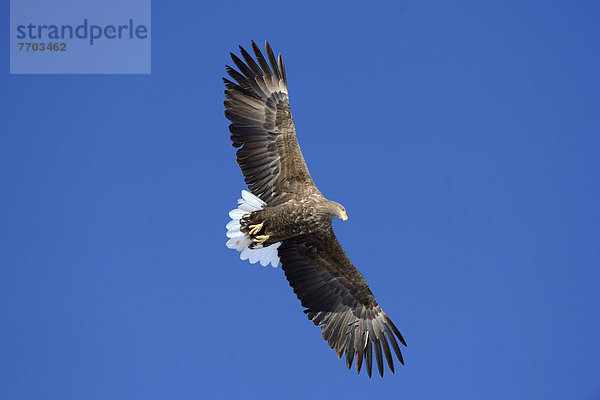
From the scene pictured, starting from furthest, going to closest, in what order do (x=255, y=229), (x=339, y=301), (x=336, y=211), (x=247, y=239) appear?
(x=339, y=301)
(x=247, y=239)
(x=255, y=229)
(x=336, y=211)

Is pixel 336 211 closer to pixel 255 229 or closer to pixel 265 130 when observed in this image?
pixel 255 229

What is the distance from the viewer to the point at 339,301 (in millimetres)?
12391

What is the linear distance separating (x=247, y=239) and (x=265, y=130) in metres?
1.16

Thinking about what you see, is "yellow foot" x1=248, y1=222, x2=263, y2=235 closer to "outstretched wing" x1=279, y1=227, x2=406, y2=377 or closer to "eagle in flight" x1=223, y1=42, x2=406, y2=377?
"eagle in flight" x1=223, y1=42, x2=406, y2=377

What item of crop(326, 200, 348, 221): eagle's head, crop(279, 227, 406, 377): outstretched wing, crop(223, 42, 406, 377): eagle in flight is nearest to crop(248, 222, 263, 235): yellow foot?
crop(223, 42, 406, 377): eagle in flight

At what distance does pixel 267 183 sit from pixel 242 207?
368 millimetres

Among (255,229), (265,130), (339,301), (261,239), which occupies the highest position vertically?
(265,130)

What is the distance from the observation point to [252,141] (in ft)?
39.2

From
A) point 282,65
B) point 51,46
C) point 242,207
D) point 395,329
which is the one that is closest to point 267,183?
point 242,207

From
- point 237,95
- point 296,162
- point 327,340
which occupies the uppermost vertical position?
point 237,95

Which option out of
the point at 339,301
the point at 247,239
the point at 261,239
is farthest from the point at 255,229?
the point at 339,301

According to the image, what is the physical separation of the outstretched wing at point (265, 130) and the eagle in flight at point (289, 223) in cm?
1

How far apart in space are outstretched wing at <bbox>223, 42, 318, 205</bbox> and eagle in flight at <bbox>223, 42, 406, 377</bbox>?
10mm

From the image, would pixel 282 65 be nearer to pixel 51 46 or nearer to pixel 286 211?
pixel 286 211
